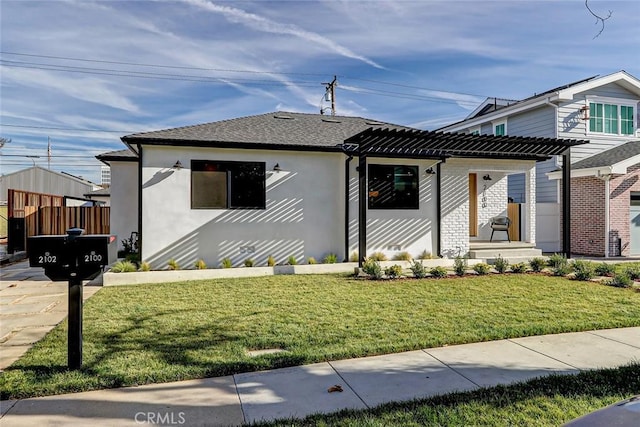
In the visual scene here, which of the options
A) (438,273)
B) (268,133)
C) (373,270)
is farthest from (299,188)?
(438,273)

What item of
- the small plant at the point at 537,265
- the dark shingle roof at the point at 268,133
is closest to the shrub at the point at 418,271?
the small plant at the point at 537,265

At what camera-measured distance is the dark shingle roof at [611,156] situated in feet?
42.2

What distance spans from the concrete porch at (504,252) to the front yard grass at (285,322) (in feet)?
10.4

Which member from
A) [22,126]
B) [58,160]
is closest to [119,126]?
[22,126]

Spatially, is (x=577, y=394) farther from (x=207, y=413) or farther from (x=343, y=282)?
(x=343, y=282)

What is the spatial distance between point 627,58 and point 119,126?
3141cm

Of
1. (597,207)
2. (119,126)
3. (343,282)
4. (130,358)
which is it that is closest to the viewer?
(130,358)

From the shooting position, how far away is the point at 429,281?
868 centimetres

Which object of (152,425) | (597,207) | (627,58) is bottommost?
(152,425)

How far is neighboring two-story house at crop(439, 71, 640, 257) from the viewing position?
13039mm

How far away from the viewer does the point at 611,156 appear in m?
13.7

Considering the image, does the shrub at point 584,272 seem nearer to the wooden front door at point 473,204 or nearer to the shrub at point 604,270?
the shrub at point 604,270

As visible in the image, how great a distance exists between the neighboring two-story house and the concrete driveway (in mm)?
13271

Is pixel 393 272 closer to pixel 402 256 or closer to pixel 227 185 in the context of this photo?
pixel 402 256
